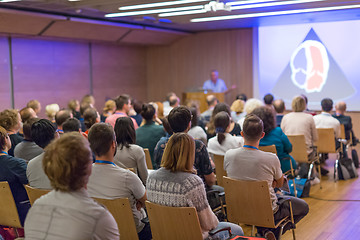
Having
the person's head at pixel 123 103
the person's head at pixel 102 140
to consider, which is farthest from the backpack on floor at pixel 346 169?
the person's head at pixel 102 140

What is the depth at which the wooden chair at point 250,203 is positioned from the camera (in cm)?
358

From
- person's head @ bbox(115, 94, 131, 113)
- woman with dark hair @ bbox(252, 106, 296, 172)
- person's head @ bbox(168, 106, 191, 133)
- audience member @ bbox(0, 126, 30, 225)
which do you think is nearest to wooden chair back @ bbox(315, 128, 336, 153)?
woman with dark hair @ bbox(252, 106, 296, 172)

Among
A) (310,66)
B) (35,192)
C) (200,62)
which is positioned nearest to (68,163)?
(35,192)

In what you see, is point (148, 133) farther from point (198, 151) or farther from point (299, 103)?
point (299, 103)

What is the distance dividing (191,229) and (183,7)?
5531 mm

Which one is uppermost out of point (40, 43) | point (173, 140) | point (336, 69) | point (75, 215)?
point (40, 43)

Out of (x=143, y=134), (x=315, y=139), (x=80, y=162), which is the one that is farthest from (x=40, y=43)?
(x=80, y=162)

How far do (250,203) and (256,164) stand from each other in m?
0.35

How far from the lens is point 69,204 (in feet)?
6.41

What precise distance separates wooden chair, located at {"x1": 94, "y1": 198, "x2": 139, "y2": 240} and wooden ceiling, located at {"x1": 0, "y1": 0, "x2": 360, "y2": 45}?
4532 millimetres

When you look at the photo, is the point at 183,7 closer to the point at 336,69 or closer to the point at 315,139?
the point at 315,139

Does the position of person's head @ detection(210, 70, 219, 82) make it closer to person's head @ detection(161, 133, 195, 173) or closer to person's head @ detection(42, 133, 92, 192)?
person's head @ detection(161, 133, 195, 173)

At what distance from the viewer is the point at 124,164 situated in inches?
157

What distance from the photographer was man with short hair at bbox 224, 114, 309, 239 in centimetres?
365
